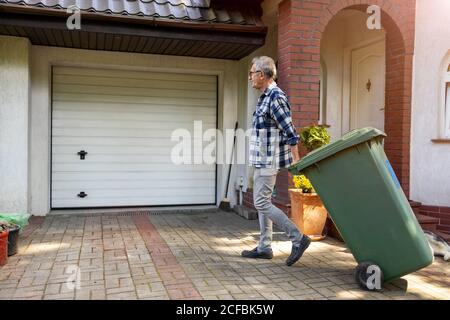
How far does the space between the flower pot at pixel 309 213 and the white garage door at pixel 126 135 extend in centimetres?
308

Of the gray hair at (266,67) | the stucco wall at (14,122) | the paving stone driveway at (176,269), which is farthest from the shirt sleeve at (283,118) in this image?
the stucco wall at (14,122)

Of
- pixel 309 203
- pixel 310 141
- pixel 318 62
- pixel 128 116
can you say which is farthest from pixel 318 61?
pixel 128 116

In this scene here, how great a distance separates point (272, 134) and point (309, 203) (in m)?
1.32

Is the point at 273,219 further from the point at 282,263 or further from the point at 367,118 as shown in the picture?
the point at 367,118

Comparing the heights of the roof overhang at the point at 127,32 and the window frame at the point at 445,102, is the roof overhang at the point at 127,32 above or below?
above

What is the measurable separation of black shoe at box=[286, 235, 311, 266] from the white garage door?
4043 millimetres

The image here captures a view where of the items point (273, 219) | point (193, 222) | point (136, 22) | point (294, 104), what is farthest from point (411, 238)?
point (136, 22)

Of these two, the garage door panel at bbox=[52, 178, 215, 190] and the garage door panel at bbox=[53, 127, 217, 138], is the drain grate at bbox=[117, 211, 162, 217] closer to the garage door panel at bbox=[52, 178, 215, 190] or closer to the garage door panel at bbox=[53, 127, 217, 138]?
the garage door panel at bbox=[52, 178, 215, 190]

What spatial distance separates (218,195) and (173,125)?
5.25 feet

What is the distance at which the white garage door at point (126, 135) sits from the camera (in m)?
7.33

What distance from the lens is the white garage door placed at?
24.0 feet

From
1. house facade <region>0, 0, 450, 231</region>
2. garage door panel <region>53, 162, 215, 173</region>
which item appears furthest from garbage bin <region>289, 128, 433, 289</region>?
garage door panel <region>53, 162, 215, 173</region>

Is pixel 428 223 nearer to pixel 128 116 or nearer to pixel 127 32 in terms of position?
pixel 127 32

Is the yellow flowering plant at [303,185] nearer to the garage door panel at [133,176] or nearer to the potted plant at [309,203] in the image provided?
the potted plant at [309,203]
